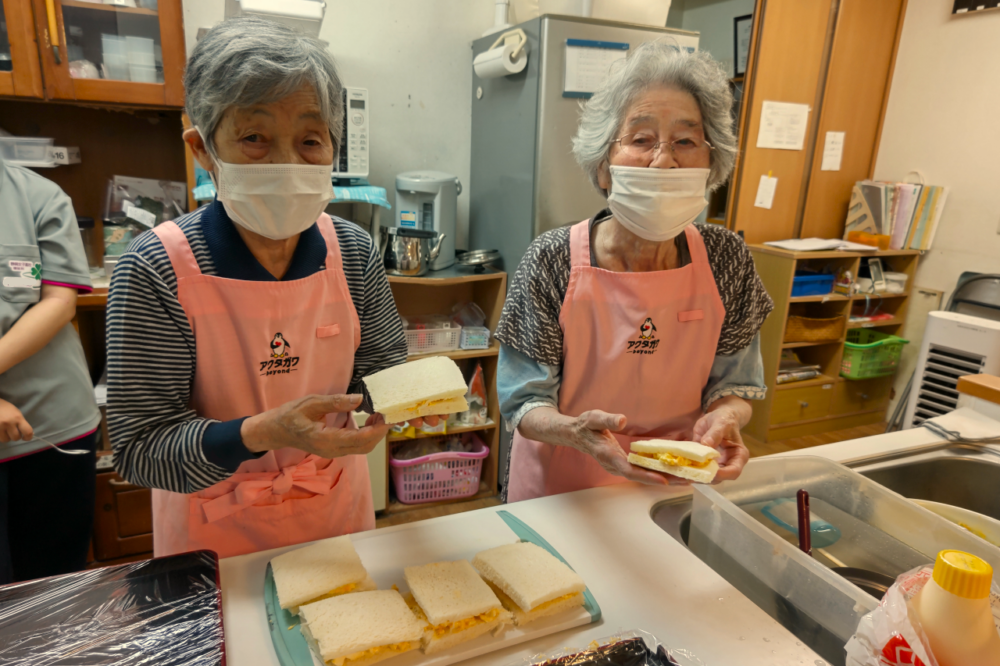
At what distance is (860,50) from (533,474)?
3561mm

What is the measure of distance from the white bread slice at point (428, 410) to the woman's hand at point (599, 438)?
186 mm

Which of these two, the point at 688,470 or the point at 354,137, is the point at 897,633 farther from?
the point at 354,137

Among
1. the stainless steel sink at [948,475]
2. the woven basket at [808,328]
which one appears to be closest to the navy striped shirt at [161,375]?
the stainless steel sink at [948,475]

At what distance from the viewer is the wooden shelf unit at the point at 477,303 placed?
2773 millimetres

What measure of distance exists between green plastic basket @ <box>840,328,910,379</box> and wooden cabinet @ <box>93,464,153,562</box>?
3.77 meters

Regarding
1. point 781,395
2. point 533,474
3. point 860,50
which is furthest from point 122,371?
point 860,50

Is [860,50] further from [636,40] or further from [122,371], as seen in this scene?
[122,371]

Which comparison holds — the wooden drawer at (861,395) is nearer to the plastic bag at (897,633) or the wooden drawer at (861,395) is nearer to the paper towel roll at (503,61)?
the paper towel roll at (503,61)

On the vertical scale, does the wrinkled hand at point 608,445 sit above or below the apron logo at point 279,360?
below

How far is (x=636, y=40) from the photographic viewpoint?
2510mm

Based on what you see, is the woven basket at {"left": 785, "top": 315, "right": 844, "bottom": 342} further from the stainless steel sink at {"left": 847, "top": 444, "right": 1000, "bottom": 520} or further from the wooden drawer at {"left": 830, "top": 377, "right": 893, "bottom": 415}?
the stainless steel sink at {"left": 847, "top": 444, "right": 1000, "bottom": 520}

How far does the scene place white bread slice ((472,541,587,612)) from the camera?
834mm

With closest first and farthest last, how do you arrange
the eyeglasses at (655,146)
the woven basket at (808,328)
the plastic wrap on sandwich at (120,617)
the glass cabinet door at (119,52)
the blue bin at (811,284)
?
the plastic wrap on sandwich at (120,617) < the eyeglasses at (655,146) < the glass cabinet door at (119,52) < the blue bin at (811,284) < the woven basket at (808,328)

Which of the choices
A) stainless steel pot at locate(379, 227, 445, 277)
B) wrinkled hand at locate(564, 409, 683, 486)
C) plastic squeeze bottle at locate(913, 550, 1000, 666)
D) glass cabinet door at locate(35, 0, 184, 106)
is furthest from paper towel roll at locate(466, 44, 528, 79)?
plastic squeeze bottle at locate(913, 550, 1000, 666)
